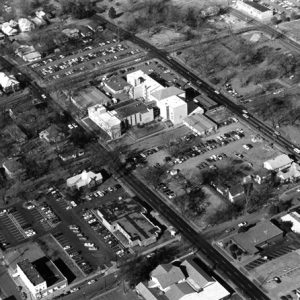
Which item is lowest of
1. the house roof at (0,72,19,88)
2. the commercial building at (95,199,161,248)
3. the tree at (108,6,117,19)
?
the tree at (108,6,117,19)

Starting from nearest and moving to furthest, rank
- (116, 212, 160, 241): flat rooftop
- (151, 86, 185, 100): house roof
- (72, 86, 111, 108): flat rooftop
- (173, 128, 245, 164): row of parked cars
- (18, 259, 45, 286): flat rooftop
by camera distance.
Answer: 1. (18, 259, 45, 286): flat rooftop
2. (116, 212, 160, 241): flat rooftop
3. (173, 128, 245, 164): row of parked cars
4. (151, 86, 185, 100): house roof
5. (72, 86, 111, 108): flat rooftop

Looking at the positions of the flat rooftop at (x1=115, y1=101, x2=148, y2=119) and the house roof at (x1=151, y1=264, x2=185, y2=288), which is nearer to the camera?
the house roof at (x1=151, y1=264, x2=185, y2=288)

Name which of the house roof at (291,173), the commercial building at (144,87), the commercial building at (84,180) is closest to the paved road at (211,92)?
the house roof at (291,173)

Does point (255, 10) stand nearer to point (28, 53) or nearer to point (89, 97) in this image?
point (89, 97)

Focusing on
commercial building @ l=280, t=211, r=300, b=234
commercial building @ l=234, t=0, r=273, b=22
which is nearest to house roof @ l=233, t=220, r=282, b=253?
commercial building @ l=280, t=211, r=300, b=234

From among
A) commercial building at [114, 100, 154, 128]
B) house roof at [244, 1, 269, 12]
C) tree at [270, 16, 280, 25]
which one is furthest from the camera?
house roof at [244, 1, 269, 12]

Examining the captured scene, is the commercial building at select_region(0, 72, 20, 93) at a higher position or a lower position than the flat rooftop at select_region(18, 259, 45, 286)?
lower

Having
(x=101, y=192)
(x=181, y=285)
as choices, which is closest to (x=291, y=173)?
(x=181, y=285)

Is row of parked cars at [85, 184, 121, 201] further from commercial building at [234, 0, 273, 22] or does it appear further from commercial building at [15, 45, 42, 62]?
commercial building at [234, 0, 273, 22]
